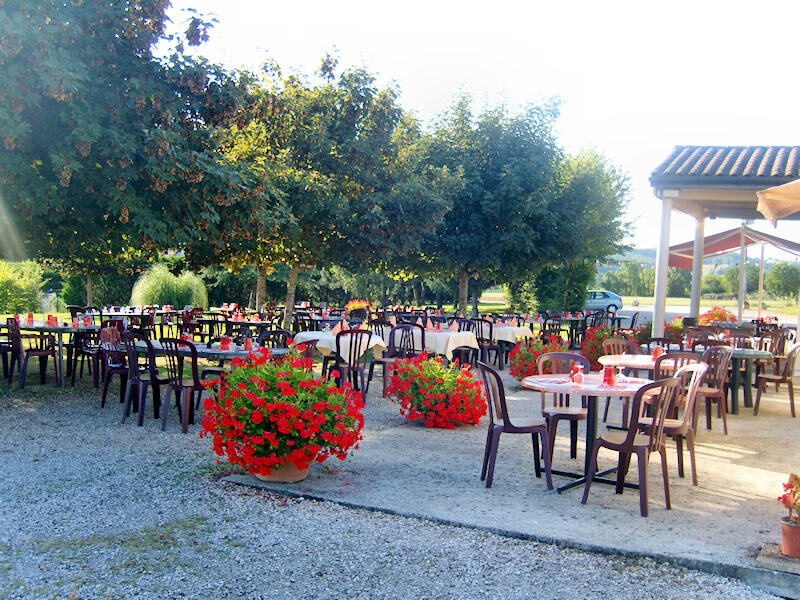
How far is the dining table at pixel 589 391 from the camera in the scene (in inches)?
203

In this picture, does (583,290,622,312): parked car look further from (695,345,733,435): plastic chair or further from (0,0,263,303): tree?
(0,0,263,303): tree

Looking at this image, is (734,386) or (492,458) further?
(734,386)

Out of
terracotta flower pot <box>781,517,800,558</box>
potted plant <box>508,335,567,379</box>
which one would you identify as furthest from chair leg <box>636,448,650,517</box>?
potted plant <box>508,335,567,379</box>

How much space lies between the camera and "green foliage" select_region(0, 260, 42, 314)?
2450cm

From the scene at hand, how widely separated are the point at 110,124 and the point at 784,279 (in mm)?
44365

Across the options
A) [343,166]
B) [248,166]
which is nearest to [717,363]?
[248,166]

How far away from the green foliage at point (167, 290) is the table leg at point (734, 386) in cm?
1735

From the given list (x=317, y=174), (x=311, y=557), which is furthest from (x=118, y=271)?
(x=311, y=557)

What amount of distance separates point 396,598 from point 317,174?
9.97 meters

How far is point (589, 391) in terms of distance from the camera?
5125 mm

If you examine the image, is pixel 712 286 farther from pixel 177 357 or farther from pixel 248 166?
pixel 177 357

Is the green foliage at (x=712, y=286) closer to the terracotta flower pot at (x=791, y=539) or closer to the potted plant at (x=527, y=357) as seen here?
the potted plant at (x=527, y=357)

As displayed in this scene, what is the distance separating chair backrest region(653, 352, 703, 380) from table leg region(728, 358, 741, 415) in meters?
1.71

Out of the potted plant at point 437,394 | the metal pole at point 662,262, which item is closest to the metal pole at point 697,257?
the metal pole at point 662,262
